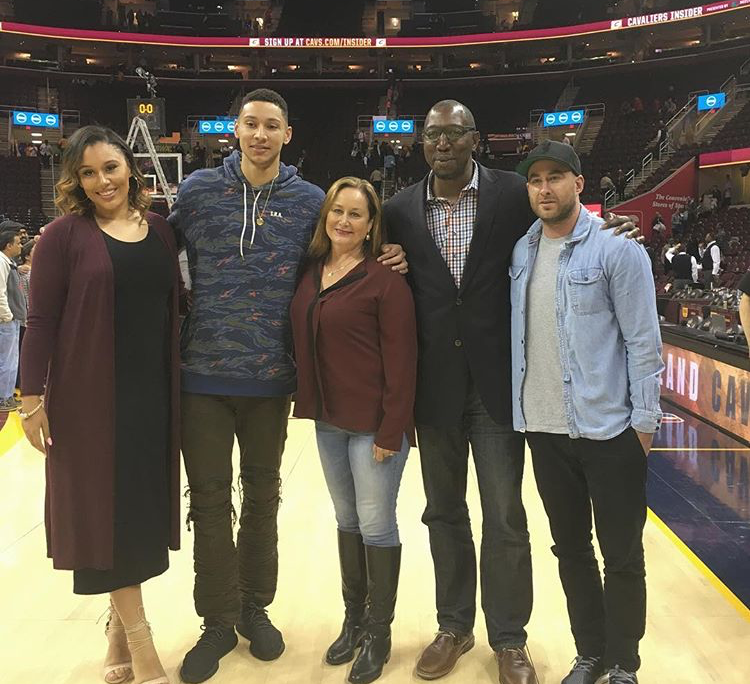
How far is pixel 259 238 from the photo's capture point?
7.72 ft

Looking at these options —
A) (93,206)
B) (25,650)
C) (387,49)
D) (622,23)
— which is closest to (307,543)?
→ (25,650)

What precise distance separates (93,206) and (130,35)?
27288mm

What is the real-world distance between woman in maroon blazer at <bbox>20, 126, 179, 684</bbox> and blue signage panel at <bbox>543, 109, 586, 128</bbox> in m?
22.9

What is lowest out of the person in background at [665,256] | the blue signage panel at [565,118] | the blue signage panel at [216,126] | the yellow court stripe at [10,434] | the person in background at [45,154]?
the yellow court stripe at [10,434]

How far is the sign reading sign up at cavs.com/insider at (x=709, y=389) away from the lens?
17.9 ft

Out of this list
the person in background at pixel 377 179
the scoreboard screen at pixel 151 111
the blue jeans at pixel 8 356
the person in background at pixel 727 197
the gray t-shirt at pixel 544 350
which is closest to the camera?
the gray t-shirt at pixel 544 350

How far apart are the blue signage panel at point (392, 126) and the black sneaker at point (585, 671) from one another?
2220 cm

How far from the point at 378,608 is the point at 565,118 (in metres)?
23.1

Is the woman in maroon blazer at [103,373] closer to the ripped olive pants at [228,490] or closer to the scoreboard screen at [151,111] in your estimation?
the ripped olive pants at [228,490]

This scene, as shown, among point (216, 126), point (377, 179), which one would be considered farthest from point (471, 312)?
point (216, 126)

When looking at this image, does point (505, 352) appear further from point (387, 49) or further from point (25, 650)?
point (387, 49)

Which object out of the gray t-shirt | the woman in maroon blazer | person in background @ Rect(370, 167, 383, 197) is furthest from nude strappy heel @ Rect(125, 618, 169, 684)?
person in background @ Rect(370, 167, 383, 197)

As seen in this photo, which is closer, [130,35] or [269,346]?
[269,346]

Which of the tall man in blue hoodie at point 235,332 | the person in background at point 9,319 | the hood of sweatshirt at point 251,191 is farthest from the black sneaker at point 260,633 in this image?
the person in background at point 9,319
